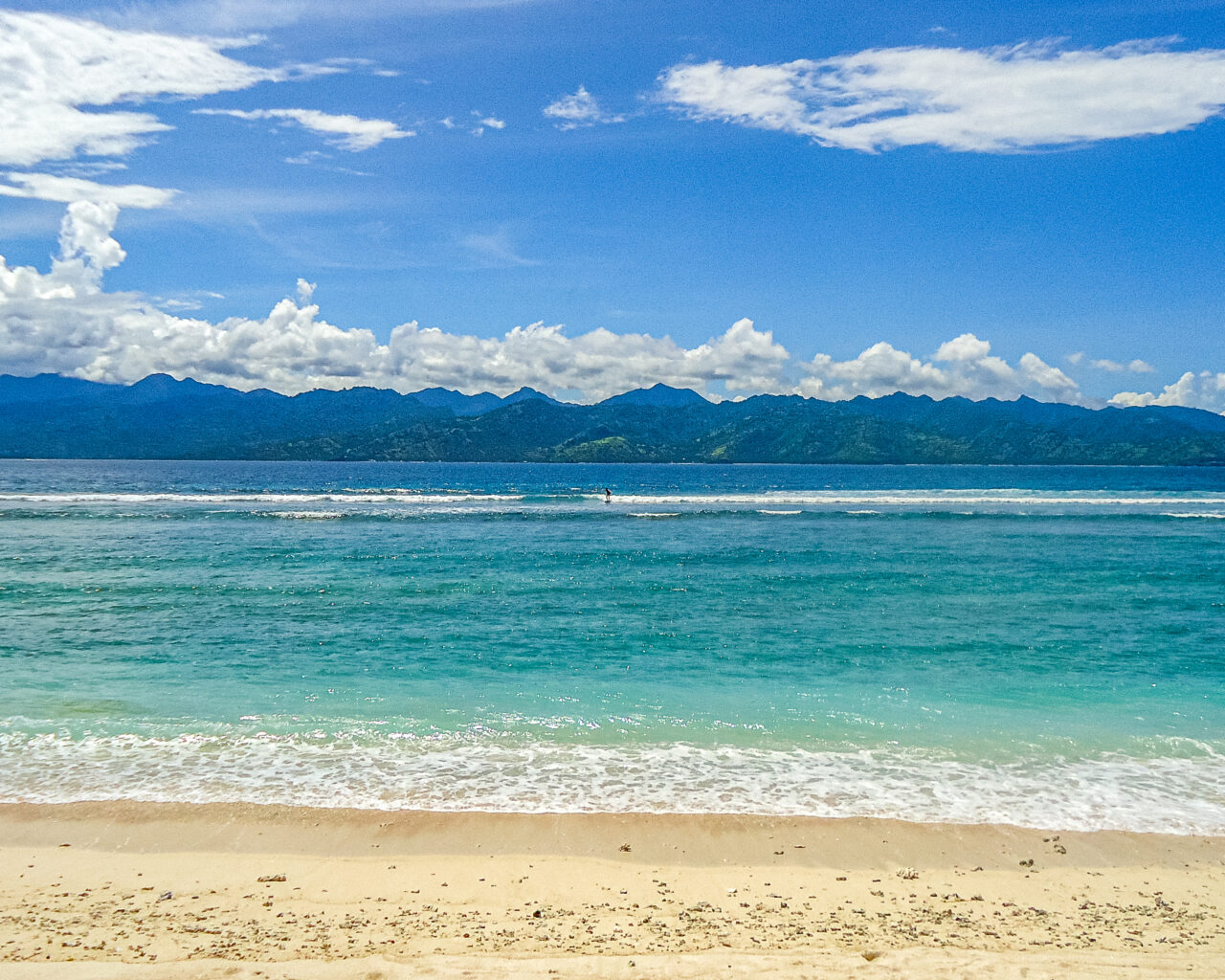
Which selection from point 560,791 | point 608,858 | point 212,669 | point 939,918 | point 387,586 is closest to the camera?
point 939,918

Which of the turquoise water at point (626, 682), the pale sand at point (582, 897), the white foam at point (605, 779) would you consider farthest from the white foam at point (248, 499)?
the pale sand at point (582, 897)

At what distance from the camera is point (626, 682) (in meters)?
17.5

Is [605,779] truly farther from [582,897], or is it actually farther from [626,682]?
[626,682]

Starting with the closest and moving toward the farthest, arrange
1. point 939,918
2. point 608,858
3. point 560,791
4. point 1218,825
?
point 939,918 < point 608,858 < point 1218,825 < point 560,791

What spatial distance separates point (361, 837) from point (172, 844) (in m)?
2.50

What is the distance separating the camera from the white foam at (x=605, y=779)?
11.3 metres

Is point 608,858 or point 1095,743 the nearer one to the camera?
point 608,858

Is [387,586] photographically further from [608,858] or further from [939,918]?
[939,918]

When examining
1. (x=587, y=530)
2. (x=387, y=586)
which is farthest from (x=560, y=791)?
(x=587, y=530)

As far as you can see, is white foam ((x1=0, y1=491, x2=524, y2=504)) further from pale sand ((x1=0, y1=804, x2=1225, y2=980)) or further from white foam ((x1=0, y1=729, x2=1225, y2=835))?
pale sand ((x1=0, y1=804, x2=1225, y2=980))

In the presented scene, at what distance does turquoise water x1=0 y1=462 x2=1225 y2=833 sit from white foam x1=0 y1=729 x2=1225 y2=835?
0.18ft

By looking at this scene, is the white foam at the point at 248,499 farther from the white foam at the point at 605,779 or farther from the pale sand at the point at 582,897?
the pale sand at the point at 582,897

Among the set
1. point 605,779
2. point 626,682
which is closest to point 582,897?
point 605,779

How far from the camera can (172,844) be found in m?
10.3
